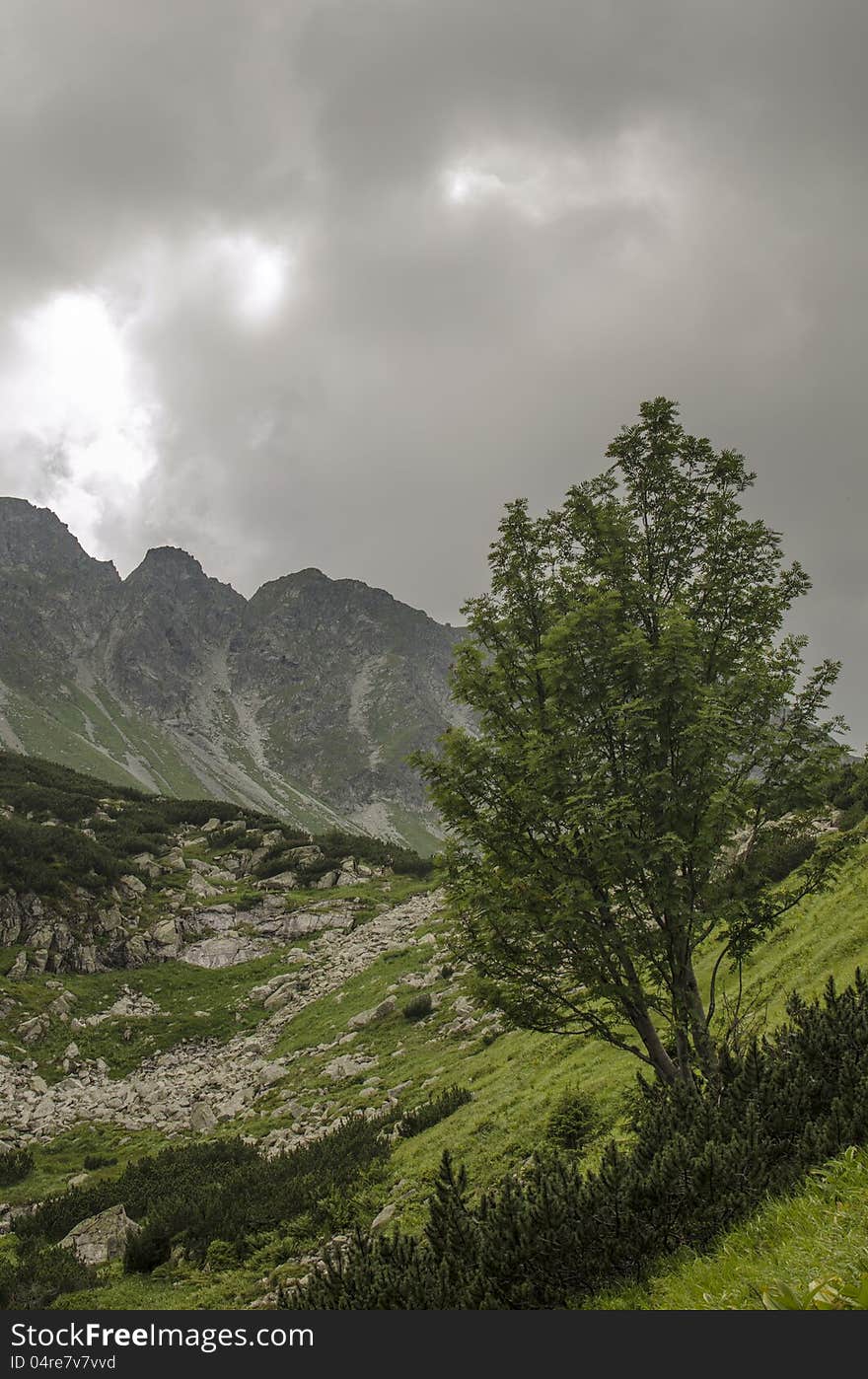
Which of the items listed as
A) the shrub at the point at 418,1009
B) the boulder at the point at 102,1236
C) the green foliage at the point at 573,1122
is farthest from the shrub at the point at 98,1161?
the green foliage at the point at 573,1122

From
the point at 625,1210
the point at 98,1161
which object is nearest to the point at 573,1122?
the point at 625,1210

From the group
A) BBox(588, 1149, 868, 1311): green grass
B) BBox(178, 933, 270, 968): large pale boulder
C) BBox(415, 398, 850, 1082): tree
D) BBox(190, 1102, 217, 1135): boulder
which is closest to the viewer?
BBox(588, 1149, 868, 1311): green grass

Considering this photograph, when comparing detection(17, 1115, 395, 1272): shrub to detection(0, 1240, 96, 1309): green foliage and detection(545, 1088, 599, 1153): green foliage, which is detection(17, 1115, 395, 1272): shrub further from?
detection(545, 1088, 599, 1153): green foliage

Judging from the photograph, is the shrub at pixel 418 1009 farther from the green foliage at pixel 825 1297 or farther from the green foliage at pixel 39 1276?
the green foliage at pixel 825 1297

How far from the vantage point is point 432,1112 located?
15273 millimetres

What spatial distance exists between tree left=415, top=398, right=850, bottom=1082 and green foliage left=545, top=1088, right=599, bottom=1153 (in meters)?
2.22

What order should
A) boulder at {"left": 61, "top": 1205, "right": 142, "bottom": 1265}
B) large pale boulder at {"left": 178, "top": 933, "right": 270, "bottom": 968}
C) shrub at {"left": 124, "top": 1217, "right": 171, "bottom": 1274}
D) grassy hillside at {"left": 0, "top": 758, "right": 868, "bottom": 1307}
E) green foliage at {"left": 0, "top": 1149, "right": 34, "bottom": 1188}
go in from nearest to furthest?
grassy hillside at {"left": 0, "top": 758, "right": 868, "bottom": 1307}
shrub at {"left": 124, "top": 1217, "right": 171, "bottom": 1274}
boulder at {"left": 61, "top": 1205, "right": 142, "bottom": 1265}
green foliage at {"left": 0, "top": 1149, "right": 34, "bottom": 1188}
large pale boulder at {"left": 178, "top": 933, "right": 270, "bottom": 968}

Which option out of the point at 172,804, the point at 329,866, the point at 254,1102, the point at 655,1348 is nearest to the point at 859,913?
the point at 655,1348

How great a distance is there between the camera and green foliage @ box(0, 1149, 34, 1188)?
17125mm

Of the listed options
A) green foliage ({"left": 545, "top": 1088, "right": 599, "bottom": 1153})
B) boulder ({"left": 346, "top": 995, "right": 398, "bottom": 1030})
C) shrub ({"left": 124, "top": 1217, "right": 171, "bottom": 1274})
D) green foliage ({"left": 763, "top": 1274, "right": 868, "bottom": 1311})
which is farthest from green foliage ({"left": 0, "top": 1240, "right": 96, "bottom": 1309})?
boulder ({"left": 346, "top": 995, "right": 398, "bottom": 1030})

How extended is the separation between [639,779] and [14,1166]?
63.4 feet

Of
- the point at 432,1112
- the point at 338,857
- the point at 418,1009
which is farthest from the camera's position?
the point at 338,857

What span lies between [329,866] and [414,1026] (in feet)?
77.9

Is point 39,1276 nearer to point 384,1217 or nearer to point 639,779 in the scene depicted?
point 384,1217
